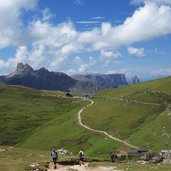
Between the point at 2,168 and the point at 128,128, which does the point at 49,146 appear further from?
the point at 2,168

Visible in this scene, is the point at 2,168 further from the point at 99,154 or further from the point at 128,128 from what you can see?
the point at 128,128

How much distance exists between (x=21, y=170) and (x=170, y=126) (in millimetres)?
106879

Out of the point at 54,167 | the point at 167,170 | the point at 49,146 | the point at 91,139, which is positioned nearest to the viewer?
the point at 167,170

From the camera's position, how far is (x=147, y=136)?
6206 inches

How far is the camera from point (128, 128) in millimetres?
185000

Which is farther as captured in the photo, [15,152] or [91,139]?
[91,139]

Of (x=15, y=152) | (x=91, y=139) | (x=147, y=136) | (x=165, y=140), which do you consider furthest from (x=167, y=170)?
(x=91, y=139)

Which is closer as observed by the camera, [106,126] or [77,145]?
[77,145]

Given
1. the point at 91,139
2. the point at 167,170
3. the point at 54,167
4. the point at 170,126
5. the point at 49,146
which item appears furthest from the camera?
the point at 49,146

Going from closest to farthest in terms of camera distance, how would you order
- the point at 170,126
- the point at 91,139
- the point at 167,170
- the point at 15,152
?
the point at 167,170 < the point at 15,152 < the point at 170,126 < the point at 91,139

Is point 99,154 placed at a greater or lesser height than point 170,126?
lesser

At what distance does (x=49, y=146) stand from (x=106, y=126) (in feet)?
94.5

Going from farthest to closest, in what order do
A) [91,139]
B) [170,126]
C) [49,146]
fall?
[49,146] → [91,139] → [170,126]

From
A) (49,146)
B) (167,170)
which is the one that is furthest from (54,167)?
(49,146)
